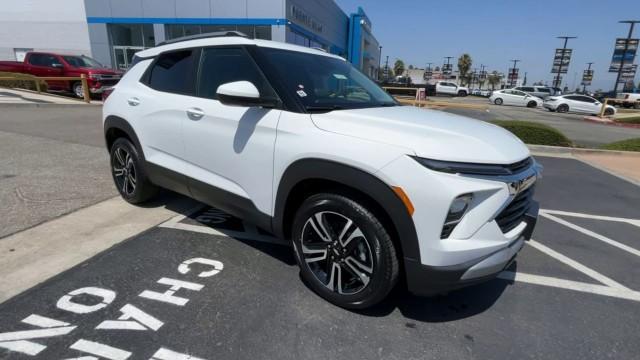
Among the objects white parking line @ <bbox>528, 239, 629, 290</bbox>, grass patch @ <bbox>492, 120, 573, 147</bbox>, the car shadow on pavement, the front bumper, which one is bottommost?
white parking line @ <bbox>528, 239, 629, 290</bbox>

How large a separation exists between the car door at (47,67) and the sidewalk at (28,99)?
588mm

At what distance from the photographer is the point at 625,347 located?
2314mm

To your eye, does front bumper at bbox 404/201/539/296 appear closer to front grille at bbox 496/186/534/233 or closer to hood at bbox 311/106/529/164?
front grille at bbox 496/186/534/233

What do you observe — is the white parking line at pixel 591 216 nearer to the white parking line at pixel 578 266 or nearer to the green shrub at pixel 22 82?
the white parking line at pixel 578 266

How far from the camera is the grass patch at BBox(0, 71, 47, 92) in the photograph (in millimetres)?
15240

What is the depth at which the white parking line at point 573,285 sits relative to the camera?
9.60ft

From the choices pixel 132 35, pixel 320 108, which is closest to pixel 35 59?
pixel 132 35

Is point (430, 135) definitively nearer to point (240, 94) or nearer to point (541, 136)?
point (240, 94)

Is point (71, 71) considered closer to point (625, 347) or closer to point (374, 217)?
point (374, 217)

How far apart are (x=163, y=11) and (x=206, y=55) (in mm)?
26555

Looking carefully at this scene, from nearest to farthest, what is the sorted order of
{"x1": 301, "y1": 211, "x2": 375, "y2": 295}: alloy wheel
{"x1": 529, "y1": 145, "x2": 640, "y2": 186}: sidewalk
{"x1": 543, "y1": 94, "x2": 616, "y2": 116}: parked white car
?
{"x1": 301, "y1": 211, "x2": 375, "y2": 295}: alloy wheel < {"x1": 529, "y1": 145, "x2": 640, "y2": 186}: sidewalk < {"x1": 543, "y1": 94, "x2": 616, "y2": 116}: parked white car

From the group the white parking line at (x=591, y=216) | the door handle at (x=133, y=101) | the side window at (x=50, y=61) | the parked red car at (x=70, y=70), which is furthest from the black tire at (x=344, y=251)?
the side window at (x=50, y=61)

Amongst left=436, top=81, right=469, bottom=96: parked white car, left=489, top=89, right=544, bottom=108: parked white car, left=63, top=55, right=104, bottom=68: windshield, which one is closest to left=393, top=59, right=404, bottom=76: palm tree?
left=436, top=81, right=469, bottom=96: parked white car

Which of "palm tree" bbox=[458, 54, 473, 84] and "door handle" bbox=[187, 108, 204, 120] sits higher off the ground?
"palm tree" bbox=[458, 54, 473, 84]
